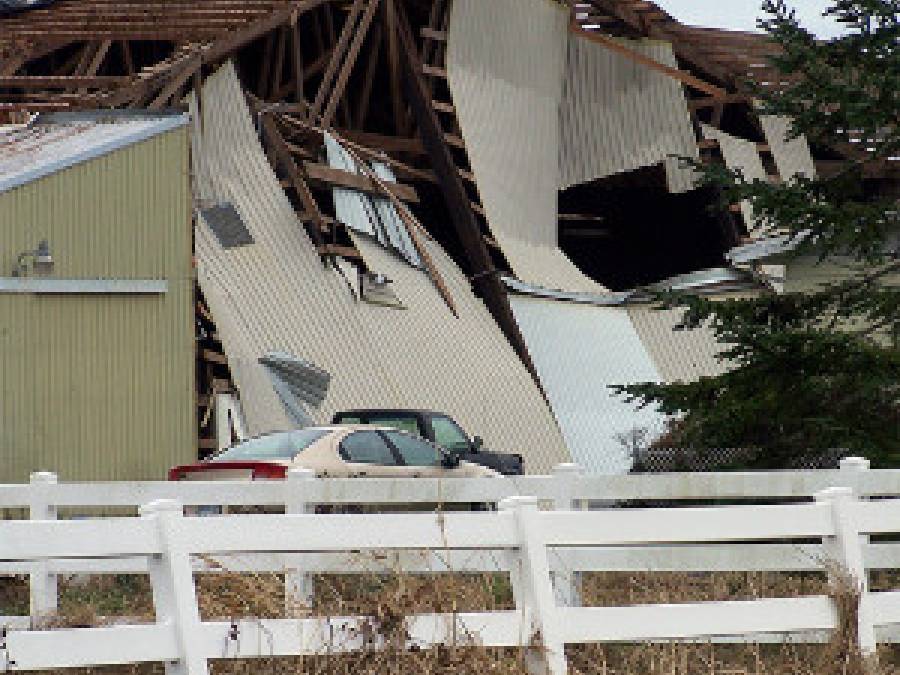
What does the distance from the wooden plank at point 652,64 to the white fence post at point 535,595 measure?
3651cm

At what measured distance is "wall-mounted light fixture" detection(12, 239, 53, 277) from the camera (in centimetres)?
2719

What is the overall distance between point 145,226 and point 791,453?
1092cm

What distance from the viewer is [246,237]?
3500 cm

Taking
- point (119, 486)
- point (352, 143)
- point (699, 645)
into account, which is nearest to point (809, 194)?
point (119, 486)

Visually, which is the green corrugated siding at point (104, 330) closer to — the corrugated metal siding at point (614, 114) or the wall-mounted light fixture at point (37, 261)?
the wall-mounted light fixture at point (37, 261)

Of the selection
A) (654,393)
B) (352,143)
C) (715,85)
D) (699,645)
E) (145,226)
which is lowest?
(699,645)

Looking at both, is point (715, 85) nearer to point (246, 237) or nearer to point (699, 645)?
point (246, 237)

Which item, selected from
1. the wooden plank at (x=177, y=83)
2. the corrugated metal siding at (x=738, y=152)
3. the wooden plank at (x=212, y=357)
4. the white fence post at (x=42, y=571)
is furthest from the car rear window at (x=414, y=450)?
the corrugated metal siding at (x=738, y=152)

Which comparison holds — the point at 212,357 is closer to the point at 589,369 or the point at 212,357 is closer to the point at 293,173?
the point at 293,173

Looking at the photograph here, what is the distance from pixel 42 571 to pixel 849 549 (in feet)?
18.8

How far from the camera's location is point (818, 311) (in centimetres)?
2067

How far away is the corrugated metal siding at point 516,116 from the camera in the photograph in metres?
42.6

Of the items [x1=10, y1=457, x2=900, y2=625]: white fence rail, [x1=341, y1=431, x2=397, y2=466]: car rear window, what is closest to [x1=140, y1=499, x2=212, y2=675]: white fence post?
[x1=10, y1=457, x2=900, y2=625]: white fence rail

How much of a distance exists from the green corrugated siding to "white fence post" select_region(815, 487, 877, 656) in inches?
715
